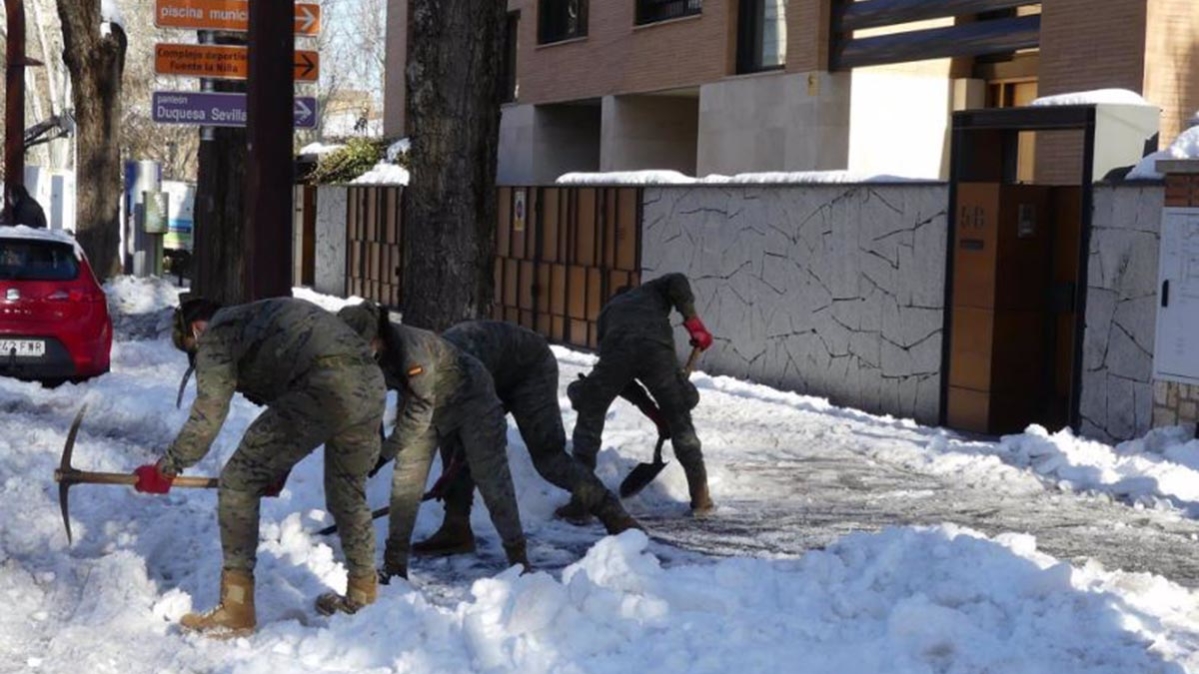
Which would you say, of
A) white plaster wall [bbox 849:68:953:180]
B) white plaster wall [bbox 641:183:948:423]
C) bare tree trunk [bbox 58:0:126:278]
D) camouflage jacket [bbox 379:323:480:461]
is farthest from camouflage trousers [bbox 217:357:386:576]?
bare tree trunk [bbox 58:0:126:278]

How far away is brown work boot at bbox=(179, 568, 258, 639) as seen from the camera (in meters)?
7.40

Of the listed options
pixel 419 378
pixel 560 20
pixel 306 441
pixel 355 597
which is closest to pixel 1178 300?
pixel 419 378

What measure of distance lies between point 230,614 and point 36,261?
9.45m

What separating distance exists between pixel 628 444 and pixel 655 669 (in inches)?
236

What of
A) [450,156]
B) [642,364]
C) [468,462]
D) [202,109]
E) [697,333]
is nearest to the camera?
[468,462]

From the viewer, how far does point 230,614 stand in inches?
292

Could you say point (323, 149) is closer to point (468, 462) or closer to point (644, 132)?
point (644, 132)

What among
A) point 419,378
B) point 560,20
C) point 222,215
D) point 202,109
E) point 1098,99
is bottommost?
point 419,378

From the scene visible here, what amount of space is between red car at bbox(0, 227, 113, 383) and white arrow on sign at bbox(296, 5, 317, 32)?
305 cm

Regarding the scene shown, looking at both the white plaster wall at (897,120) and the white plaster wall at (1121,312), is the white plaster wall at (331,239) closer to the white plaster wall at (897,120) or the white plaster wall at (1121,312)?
the white plaster wall at (897,120)

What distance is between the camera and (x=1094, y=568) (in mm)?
8406

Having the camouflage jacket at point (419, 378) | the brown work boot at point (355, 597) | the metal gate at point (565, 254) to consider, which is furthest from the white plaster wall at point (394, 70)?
the brown work boot at point (355, 597)

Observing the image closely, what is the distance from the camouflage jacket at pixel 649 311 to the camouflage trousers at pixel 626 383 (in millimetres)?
51

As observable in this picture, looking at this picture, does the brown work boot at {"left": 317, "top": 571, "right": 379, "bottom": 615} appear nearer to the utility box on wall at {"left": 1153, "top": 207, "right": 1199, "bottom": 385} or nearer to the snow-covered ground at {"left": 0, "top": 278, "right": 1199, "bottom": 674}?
the snow-covered ground at {"left": 0, "top": 278, "right": 1199, "bottom": 674}
